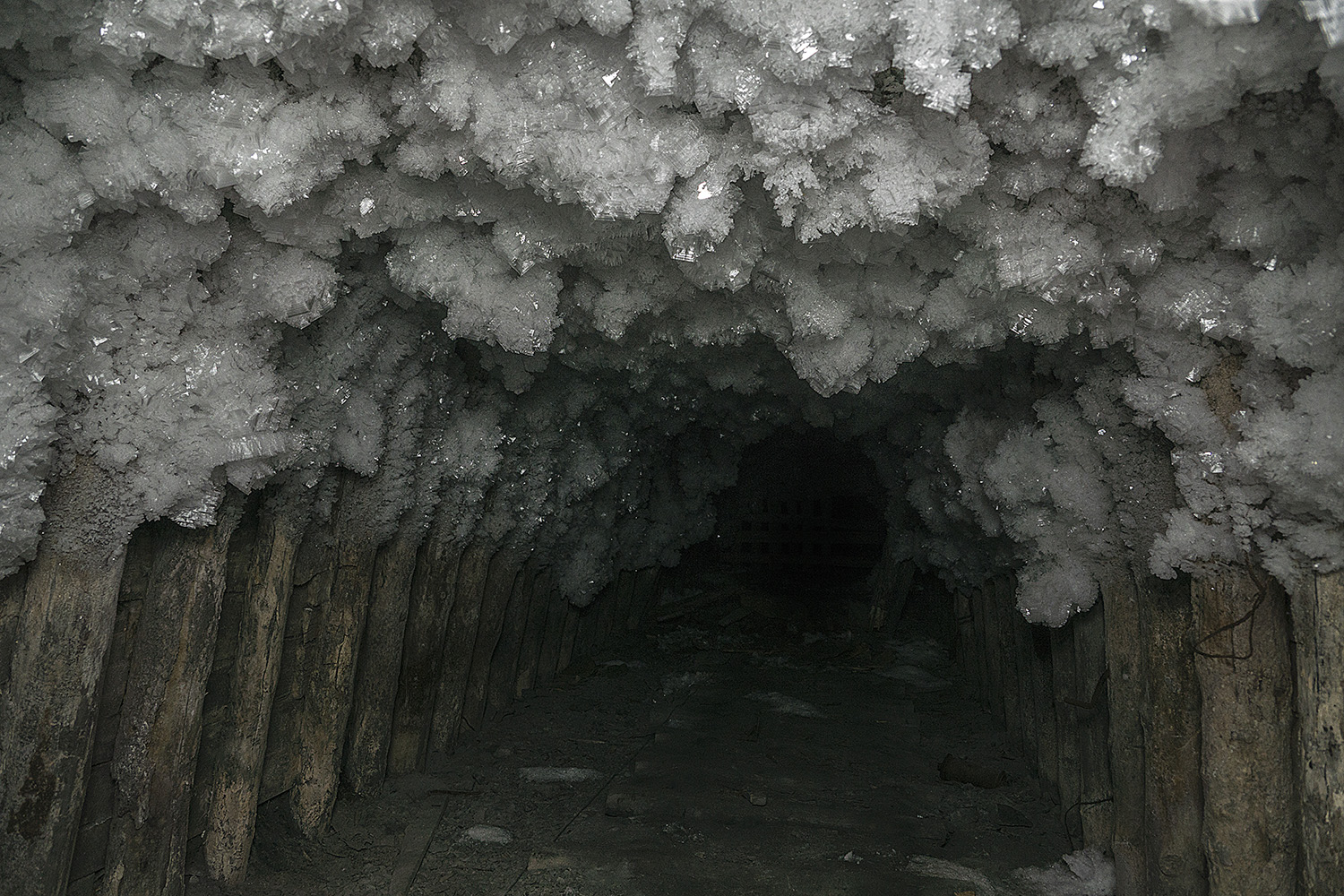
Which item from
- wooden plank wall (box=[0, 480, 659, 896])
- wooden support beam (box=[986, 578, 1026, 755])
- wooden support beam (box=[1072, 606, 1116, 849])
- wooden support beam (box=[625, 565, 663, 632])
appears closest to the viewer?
wooden plank wall (box=[0, 480, 659, 896])

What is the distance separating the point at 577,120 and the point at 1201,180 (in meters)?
1.84

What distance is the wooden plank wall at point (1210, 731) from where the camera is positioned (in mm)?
2719

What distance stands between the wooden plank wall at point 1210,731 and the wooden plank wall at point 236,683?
11.5 ft

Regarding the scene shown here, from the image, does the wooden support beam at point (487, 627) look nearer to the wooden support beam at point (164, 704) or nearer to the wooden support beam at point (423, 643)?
the wooden support beam at point (423, 643)

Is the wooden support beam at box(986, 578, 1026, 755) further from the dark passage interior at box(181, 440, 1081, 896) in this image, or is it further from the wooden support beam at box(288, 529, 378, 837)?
the wooden support beam at box(288, 529, 378, 837)

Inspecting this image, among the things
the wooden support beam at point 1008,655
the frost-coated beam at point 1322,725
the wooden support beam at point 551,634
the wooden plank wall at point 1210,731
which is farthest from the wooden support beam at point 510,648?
the frost-coated beam at point 1322,725

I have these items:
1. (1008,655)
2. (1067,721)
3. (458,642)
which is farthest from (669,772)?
(1008,655)

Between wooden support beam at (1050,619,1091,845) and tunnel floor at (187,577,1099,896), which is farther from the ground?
wooden support beam at (1050,619,1091,845)

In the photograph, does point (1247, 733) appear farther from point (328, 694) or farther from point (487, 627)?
point (487, 627)

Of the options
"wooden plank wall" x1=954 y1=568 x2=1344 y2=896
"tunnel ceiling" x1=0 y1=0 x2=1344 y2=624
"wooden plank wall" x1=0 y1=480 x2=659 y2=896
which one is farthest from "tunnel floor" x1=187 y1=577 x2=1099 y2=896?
"tunnel ceiling" x1=0 y1=0 x2=1344 y2=624

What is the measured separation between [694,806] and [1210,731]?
298cm

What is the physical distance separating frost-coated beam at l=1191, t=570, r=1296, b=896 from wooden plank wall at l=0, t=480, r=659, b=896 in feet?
11.4

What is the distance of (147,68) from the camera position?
2758 millimetres

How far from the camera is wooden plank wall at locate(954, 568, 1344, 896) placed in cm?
272
